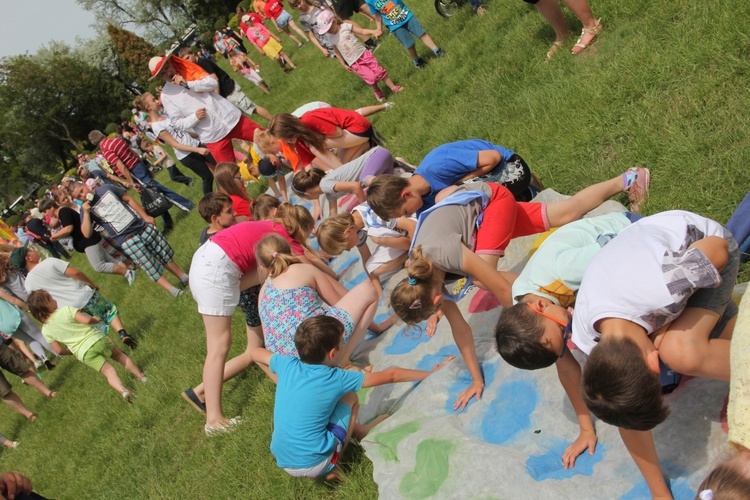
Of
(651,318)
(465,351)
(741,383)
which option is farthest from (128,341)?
(741,383)

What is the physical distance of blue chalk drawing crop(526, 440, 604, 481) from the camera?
284 centimetres

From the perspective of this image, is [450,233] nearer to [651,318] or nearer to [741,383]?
[651,318]

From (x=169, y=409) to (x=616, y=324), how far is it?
5.04 meters

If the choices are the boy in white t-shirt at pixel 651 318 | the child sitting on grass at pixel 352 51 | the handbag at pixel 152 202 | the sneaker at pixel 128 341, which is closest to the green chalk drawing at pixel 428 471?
the boy in white t-shirt at pixel 651 318

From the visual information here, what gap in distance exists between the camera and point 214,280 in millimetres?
4871

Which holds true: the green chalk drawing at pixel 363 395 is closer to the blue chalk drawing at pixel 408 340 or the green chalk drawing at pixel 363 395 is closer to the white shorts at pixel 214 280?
the blue chalk drawing at pixel 408 340

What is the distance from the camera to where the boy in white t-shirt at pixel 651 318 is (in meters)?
2.15

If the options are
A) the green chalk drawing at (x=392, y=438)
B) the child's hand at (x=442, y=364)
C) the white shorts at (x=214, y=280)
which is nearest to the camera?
the green chalk drawing at (x=392, y=438)

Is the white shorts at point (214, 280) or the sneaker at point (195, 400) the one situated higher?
the white shorts at point (214, 280)

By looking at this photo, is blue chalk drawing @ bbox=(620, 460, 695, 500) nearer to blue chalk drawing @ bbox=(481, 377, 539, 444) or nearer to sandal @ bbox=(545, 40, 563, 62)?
blue chalk drawing @ bbox=(481, 377, 539, 444)

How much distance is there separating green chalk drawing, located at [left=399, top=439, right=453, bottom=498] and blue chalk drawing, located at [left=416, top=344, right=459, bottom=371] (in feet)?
2.89

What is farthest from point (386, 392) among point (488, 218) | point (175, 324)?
point (175, 324)

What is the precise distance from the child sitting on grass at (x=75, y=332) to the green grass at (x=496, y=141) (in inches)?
17.1

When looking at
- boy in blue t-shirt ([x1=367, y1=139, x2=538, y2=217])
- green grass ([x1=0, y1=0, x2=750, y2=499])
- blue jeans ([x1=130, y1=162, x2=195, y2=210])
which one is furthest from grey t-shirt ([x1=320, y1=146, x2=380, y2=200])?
blue jeans ([x1=130, y1=162, x2=195, y2=210])
